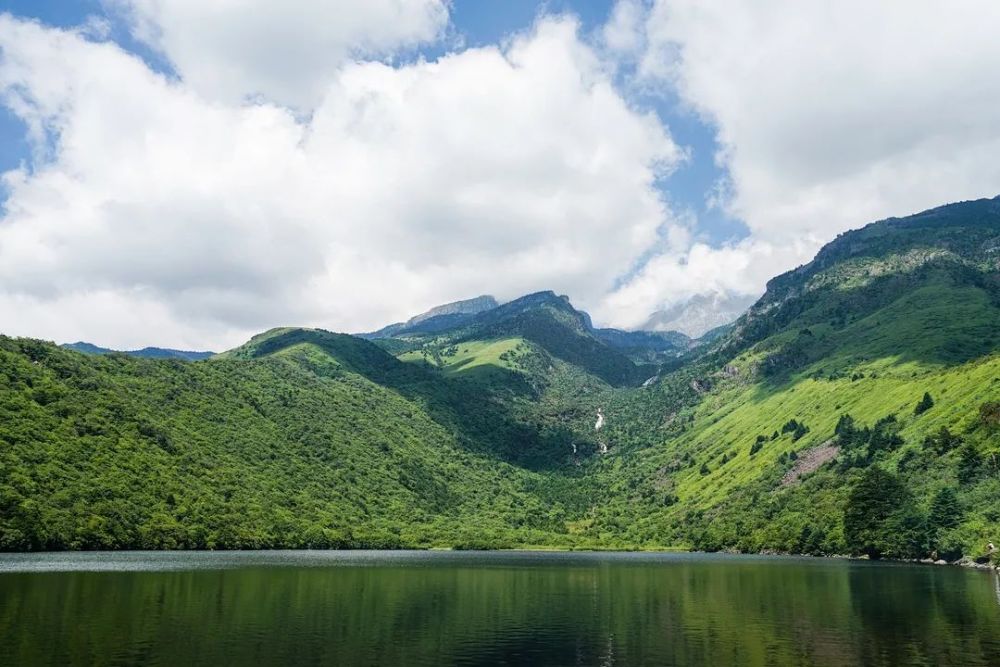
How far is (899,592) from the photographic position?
113 meters

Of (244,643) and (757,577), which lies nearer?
(244,643)

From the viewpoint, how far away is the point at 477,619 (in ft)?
276

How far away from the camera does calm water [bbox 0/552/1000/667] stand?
60125 mm

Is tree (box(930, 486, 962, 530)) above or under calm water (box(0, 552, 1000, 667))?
above

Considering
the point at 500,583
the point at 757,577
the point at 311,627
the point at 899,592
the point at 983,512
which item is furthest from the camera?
the point at 983,512

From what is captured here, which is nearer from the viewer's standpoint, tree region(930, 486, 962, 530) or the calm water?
the calm water

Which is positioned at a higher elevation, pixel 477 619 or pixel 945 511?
pixel 945 511

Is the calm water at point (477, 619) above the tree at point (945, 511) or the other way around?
the other way around

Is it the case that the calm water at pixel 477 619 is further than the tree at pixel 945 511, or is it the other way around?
the tree at pixel 945 511

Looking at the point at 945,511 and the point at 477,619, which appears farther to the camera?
the point at 945,511

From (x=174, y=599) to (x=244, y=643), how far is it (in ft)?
112

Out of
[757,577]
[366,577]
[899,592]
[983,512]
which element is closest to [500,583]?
[366,577]

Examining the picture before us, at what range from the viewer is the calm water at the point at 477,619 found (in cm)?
6012

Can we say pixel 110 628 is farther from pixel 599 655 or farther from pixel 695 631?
pixel 695 631
